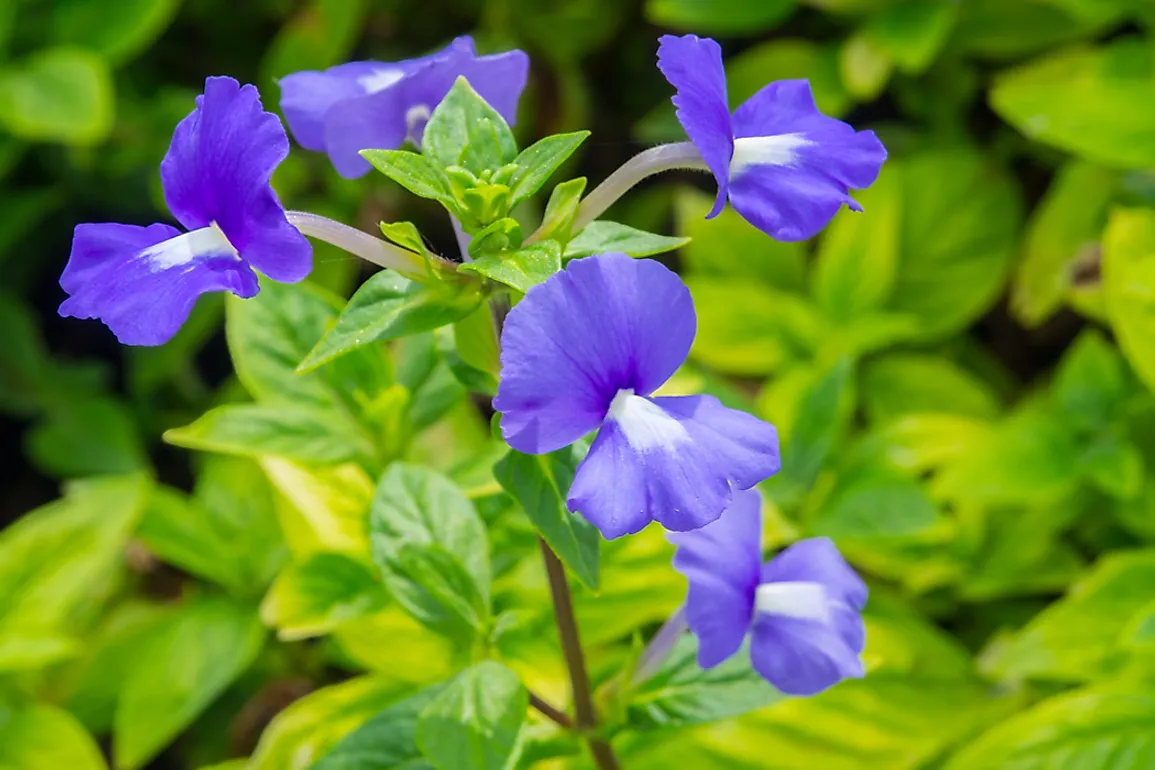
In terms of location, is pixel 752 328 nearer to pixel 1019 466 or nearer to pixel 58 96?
pixel 1019 466

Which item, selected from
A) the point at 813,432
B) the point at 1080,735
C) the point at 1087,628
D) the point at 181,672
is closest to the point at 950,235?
the point at 813,432

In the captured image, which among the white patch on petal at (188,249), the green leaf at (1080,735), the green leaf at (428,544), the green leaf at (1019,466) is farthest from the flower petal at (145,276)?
the green leaf at (1019,466)

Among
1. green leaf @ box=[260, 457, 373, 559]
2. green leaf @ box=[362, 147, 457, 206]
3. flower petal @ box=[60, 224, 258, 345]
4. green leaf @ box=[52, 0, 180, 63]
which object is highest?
green leaf @ box=[362, 147, 457, 206]

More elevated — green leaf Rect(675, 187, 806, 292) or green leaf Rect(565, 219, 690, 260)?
green leaf Rect(565, 219, 690, 260)

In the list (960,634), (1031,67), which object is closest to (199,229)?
(960,634)

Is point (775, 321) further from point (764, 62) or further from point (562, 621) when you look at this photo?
point (562, 621)

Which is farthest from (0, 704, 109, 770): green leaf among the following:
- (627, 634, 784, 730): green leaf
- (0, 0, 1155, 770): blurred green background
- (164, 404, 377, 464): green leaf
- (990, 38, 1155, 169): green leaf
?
(990, 38, 1155, 169): green leaf

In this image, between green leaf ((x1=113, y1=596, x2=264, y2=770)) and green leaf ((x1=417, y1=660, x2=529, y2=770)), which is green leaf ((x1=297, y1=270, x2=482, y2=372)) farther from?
green leaf ((x1=113, y1=596, x2=264, y2=770))

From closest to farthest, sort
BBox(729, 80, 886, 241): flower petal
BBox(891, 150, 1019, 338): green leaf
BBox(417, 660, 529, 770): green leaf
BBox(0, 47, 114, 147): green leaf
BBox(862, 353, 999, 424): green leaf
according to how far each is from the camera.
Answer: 1. BBox(729, 80, 886, 241): flower petal
2. BBox(417, 660, 529, 770): green leaf
3. BBox(0, 47, 114, 147): green leaf
4. BBox(862, 353, 999, 424): green leaf
5. BBox(891, 150, 1019, 338): green leaf
